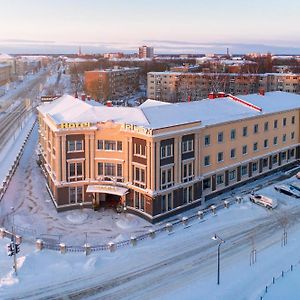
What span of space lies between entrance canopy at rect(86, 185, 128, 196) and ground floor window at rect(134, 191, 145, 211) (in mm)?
942

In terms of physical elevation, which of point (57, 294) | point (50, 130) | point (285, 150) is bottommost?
point (57, 294)

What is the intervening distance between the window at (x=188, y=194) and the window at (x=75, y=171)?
357 inches

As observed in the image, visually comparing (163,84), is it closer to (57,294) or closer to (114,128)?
(114,128)

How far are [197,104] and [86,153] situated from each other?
41.6 feet

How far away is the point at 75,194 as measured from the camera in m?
41.5

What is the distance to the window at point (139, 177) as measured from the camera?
39406mm

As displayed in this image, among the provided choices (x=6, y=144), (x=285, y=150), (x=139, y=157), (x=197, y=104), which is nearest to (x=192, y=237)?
(x=139, y=157)

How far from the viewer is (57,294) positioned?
27.6 m

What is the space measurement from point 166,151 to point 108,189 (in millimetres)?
5983

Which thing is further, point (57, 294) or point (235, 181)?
point (235, 181)

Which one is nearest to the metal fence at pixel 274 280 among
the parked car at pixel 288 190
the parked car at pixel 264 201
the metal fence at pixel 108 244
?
the metal fence at pixel 108 244

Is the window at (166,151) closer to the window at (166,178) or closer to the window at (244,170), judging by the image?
the window at (166,178)

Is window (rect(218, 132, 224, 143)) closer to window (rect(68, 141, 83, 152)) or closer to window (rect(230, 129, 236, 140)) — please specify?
window (rect(230, 129, 236, 140))

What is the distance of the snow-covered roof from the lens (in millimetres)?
41062
